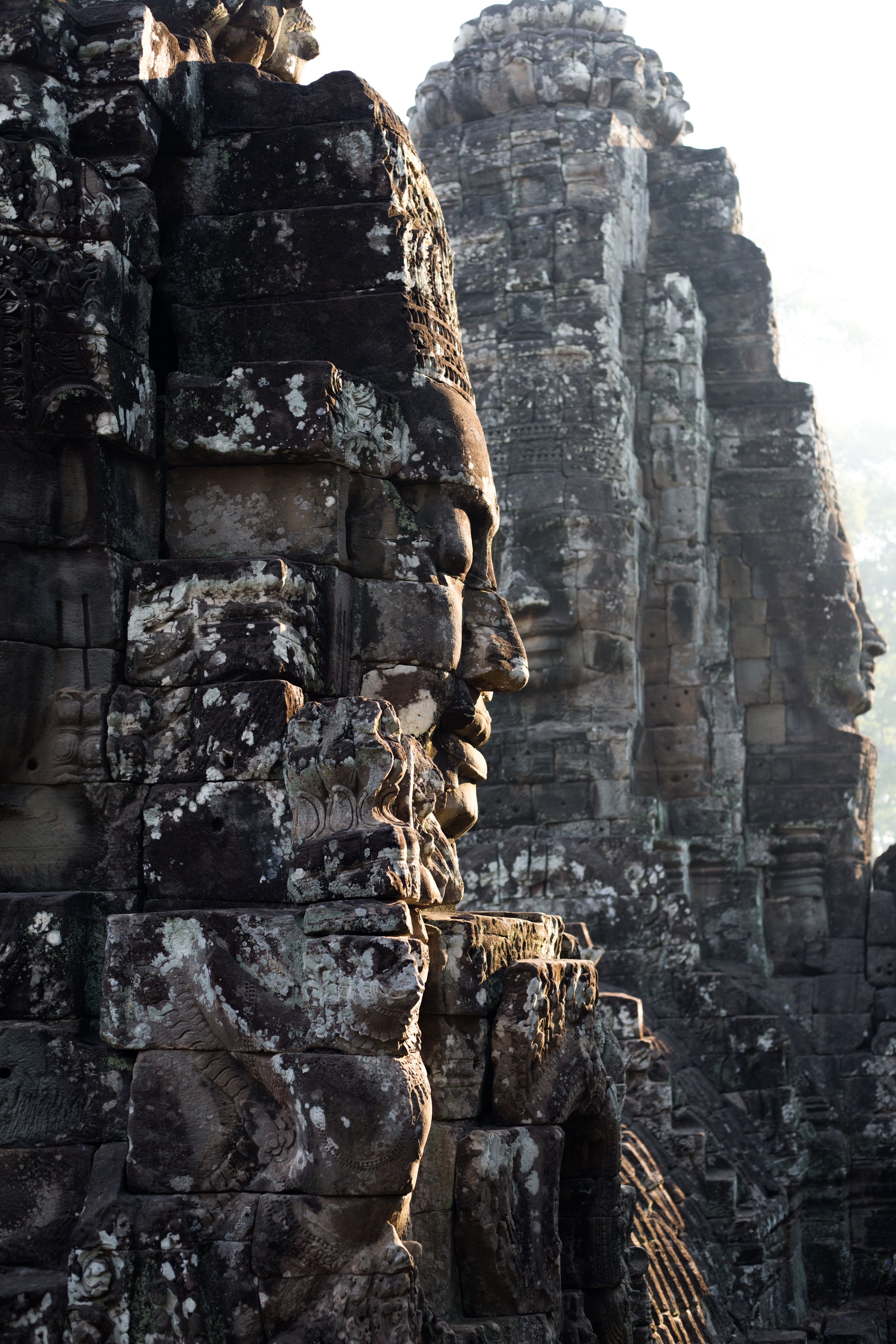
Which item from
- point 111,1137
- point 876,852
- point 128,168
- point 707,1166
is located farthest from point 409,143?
point 876,852

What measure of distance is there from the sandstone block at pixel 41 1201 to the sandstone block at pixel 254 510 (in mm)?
1938

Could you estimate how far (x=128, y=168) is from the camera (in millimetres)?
5586

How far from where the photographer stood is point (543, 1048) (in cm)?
552

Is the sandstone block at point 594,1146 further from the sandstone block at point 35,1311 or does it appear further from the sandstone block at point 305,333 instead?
the sandstone block at point 305,333

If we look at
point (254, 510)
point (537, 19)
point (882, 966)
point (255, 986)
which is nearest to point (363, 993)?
point (255, 986)

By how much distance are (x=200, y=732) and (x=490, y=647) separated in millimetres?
1337

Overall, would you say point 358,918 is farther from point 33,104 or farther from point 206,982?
point 33,104

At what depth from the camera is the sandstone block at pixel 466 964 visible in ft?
17.2

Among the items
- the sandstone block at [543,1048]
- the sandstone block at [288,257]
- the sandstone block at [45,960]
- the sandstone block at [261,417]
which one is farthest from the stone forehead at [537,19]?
the sandstone block at [45,960]

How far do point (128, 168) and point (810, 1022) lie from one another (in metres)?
10.5

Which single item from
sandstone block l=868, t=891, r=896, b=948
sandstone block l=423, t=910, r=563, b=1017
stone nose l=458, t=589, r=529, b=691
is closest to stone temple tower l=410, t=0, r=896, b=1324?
sandstone block l=868, t=891, r=896, b=948

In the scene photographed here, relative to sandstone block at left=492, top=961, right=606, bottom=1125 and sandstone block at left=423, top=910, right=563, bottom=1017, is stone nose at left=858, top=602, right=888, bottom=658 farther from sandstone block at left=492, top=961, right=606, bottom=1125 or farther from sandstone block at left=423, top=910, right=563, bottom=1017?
sandstone block at left=423, top=910, right=563, bottom=1017

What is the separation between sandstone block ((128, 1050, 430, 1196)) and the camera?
171 inches

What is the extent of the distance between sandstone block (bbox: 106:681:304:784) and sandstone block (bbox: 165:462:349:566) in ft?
1.97
